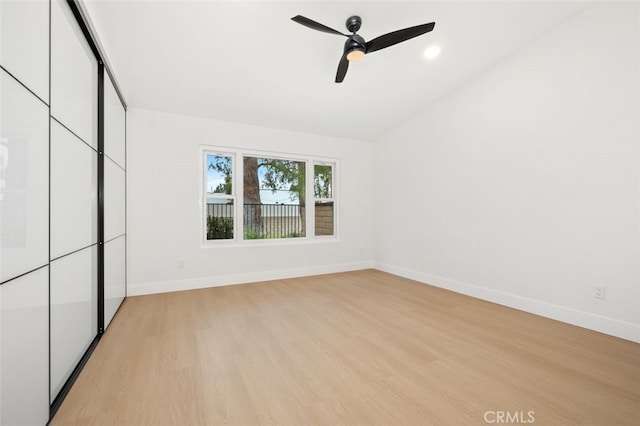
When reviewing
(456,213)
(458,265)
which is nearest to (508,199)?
(456,213)

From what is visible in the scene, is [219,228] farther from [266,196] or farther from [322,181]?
A: [322,181]

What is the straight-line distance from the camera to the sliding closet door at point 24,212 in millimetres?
1108

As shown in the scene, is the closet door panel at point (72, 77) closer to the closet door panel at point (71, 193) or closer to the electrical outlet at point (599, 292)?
the closet door panel at point (71, 193)

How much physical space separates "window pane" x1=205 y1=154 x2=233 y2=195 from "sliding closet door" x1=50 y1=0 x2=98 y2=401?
1811 millimetres

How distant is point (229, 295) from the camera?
12.0 ft

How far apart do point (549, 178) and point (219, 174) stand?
4.17m

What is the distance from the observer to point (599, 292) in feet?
8.48

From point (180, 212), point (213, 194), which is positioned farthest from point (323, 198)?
point (180, 212)

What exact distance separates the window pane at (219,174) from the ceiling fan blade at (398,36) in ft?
8.81

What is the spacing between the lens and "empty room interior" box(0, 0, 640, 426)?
1503 mm

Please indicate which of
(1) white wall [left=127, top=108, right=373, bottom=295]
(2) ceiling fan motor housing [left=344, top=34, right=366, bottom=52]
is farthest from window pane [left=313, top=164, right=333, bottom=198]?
(2) ceiling fan motor housing [left=344, top=34, right=366, bottom=52]

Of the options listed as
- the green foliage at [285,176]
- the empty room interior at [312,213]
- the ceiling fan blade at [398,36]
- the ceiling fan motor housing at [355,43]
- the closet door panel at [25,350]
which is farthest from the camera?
the green foliage at [285,176]

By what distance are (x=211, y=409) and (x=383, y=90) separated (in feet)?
12.6

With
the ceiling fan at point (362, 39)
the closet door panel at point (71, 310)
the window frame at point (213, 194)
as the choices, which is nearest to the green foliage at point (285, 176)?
the window frame at point (213, 194)
